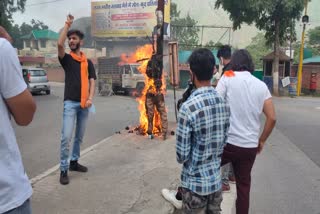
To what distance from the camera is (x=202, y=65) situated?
105 inches

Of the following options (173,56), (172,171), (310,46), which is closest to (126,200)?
(172,171)

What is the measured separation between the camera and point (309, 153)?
Result: 25.0 feet

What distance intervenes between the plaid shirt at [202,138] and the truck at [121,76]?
19.6 m

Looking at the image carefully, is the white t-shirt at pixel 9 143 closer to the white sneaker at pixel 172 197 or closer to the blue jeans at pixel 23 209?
the blue jeans at pixel 23 209

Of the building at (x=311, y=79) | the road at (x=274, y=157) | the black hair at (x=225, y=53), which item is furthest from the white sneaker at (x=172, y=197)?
the building at (x=311, y=79)

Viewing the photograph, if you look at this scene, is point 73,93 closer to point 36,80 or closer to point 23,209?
point 23,209

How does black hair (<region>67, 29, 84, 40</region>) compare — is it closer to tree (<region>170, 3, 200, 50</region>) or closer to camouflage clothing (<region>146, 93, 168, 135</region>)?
camouflage clothing (<region>146, 93, 168, 135</region>)

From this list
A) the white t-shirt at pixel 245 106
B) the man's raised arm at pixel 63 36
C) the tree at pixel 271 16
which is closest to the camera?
the white t-shirt at pixel 245 106

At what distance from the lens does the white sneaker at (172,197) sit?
14.1 ft

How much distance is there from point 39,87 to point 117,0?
19.6 meters

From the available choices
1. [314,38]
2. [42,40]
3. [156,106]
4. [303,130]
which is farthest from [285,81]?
[42,40]

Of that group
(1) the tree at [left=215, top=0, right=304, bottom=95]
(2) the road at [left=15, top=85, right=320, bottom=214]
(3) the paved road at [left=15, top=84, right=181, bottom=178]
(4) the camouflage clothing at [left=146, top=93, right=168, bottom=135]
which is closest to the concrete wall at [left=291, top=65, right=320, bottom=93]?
(1) the tree at [left=215, top=0, right=304, bottom=95]

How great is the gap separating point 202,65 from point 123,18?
37.3m

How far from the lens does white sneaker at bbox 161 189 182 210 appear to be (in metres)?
4.31
